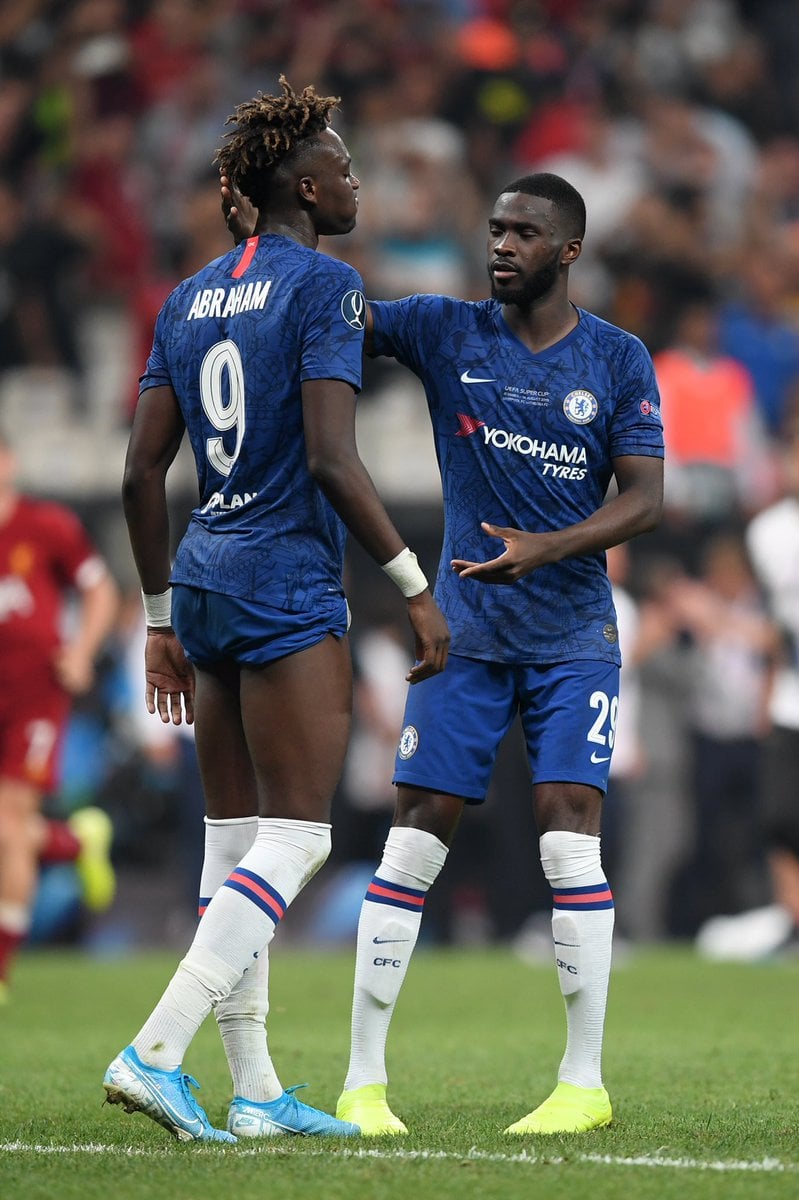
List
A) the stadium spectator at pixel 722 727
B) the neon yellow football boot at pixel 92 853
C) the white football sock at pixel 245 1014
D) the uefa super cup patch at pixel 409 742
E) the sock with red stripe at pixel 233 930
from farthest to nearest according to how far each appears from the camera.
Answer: the stadium spectator at pixel 722 727 < the neon yellow football boot at pixel 92 853 < the uefa super cup patch at pixel 409 742 < the white football sock at pixel 245 1014 < the sock with red stripe at pixel 233 930

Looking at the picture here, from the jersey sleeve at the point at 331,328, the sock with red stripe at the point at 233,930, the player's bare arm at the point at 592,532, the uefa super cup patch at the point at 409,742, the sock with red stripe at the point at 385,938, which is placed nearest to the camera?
the sock with red stripe at the point at 233,930

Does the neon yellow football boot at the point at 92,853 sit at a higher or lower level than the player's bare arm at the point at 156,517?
lower

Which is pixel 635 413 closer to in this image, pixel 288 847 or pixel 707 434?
pixel 288 847

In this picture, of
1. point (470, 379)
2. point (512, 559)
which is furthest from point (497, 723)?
point (470, 379)

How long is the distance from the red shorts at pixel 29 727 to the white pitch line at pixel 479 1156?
4619mm

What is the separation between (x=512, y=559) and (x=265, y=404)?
0.72 m

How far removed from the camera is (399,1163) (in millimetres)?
Answer: 4137

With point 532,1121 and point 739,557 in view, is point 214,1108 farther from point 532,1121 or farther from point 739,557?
point 739,557

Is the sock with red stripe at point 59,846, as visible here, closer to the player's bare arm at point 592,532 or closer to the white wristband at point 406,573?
the player's bare arm at point 592,532

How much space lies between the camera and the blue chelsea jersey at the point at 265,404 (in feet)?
14.8

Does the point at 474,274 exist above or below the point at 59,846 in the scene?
above

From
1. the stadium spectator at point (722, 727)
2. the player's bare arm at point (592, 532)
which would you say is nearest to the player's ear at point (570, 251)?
the player's bare arm at point (592, 532)

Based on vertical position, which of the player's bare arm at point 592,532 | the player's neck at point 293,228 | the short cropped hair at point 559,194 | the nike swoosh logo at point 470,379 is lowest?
the player's bare arm at point 592,532

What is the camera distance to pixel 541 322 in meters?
5.18
